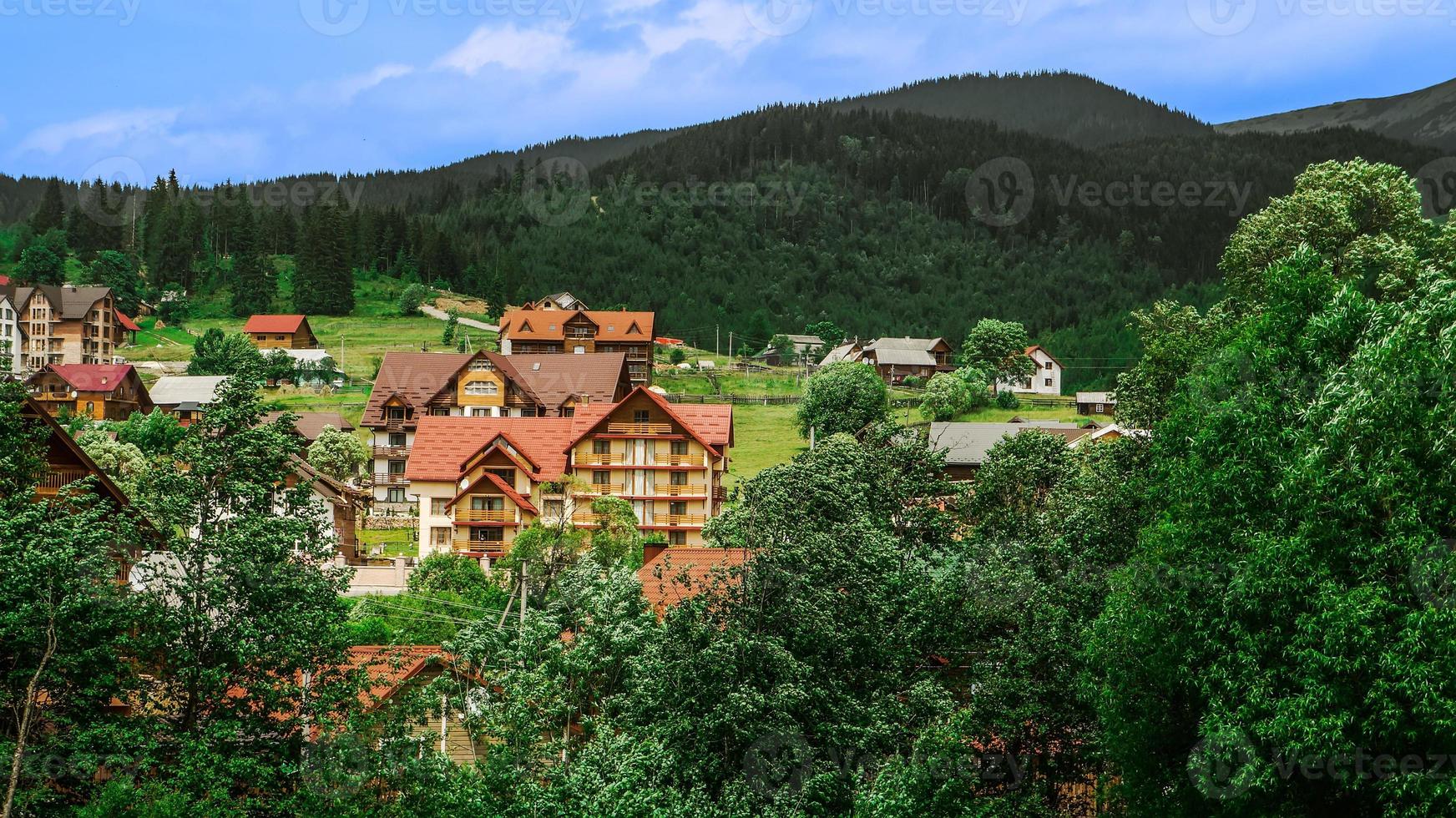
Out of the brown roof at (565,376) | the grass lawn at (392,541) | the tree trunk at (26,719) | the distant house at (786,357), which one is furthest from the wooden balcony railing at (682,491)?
the distant house at (786,357)

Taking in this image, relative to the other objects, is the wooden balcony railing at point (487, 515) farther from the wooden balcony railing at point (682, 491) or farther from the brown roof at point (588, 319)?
the brown roof at point (588, 319)

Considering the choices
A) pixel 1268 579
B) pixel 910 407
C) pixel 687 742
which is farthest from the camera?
pixel 910 407

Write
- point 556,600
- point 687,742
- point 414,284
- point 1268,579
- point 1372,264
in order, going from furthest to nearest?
point 414,284 < point 1372,264 < point 556,600 < point 687,742 < point 1268,579

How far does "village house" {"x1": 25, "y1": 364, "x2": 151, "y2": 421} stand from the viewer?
87688mm

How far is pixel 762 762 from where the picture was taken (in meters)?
23.2

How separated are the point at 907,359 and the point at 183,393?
6640 centimetres

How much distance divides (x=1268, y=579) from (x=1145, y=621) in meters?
2.91

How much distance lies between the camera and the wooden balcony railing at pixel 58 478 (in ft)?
102

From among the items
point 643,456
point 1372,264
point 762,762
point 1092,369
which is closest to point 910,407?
point 1092,369

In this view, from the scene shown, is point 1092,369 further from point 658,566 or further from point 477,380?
point 658,566

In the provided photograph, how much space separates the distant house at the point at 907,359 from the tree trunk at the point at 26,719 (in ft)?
328

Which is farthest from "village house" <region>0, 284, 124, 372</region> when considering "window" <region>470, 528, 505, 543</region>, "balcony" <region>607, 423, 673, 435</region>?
"balcony" <region>607, 423, 673, 435</region>

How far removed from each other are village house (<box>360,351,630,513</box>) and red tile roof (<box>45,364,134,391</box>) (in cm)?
2520

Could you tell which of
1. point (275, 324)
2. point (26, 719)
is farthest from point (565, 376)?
point (26, 719)
